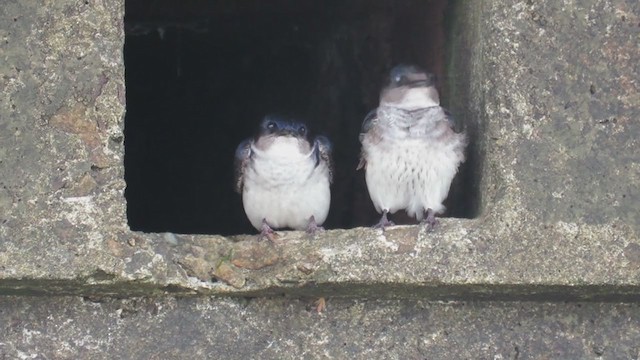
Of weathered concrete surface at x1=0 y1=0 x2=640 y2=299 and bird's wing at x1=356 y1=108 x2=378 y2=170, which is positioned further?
Result: bird's wing at x1=356 y1=108 x2=378 y2=170

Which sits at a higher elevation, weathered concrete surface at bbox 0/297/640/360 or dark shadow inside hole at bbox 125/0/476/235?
dark shadow inside hole at bbox 125/0/476/235

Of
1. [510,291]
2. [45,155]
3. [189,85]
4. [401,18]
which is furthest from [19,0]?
[189,85]

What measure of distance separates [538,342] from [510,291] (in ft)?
0.75

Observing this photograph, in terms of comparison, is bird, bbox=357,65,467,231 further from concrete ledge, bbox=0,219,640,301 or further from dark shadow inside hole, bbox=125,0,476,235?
dark shadow inside hole, bbox=125,0,476,235

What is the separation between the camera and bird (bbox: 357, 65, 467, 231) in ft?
14.1

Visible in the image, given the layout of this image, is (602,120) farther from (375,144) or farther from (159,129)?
(159,129)

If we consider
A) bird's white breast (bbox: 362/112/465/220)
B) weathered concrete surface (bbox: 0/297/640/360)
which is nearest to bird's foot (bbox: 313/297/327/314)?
weathered concrete surface (bbox: 0/297/640/360)

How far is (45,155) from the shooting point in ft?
12.0

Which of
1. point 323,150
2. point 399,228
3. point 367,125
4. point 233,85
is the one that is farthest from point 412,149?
point 233,85

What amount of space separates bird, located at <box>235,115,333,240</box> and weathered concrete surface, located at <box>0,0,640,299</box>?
0.75m

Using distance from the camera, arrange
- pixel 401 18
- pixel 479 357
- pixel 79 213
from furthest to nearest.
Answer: pixel 401 18
pixel 479 357
pixel 79 213

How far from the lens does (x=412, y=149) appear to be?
436 centimetres

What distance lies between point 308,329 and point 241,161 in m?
1.00

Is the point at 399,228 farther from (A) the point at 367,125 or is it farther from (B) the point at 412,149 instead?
(A) the point at 367,125
